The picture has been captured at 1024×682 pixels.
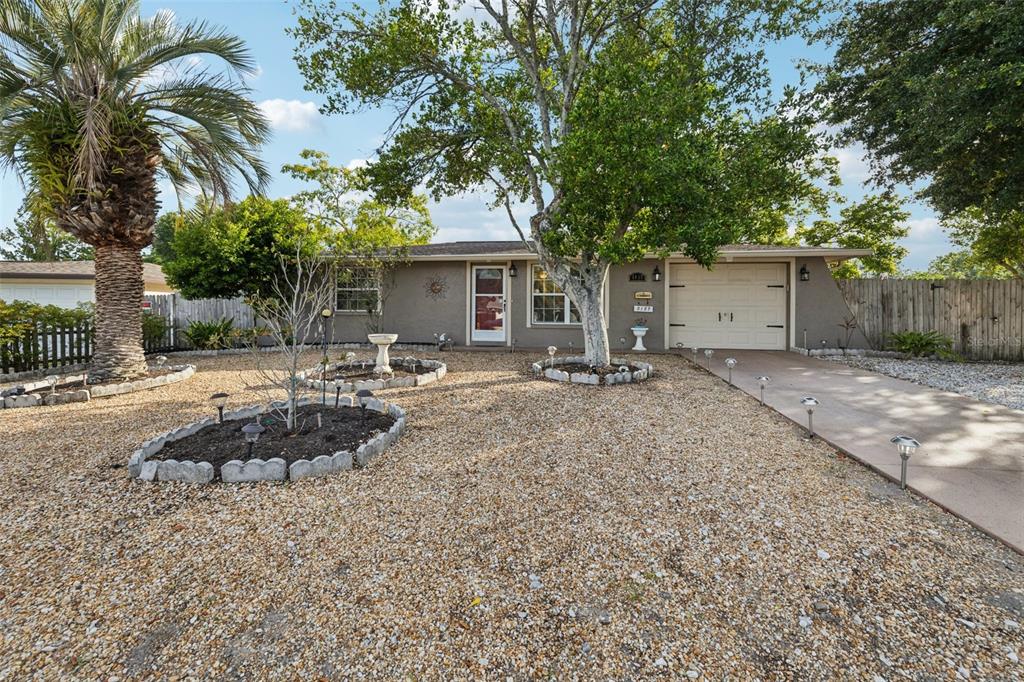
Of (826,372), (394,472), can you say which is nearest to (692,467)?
(394,472)

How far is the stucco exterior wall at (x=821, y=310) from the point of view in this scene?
981 centimetres

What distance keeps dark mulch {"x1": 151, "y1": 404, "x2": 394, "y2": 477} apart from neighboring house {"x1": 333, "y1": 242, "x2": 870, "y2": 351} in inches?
271

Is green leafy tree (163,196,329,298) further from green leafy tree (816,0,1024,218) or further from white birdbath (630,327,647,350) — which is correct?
green leafy tree (816,0,1024,218)

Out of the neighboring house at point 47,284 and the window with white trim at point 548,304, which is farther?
the neighboring house at point 47,284

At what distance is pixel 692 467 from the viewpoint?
11.3 ft

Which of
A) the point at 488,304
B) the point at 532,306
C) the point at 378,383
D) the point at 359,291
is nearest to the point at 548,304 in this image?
the point at 532,306

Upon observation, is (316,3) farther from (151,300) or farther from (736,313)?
(736,313)

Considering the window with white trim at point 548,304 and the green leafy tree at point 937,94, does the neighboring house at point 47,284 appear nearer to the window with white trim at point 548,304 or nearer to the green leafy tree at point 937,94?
the window with white trim at point 548,304

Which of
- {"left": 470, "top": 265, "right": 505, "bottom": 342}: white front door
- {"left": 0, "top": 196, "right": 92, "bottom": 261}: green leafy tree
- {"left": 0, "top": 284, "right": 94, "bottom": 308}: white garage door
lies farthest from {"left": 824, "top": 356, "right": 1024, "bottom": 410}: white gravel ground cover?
{"left": 0, "top": 196, "right": 92, "bottom": 261}: green leafy tree

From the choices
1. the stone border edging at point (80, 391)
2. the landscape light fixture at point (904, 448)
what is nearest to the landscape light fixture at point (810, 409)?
the landscape light fixture at point (904, 448)

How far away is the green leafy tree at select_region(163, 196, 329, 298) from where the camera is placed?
34.5 feet

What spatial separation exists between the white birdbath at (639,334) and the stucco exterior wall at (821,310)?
3469 mm

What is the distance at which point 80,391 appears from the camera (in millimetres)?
5730

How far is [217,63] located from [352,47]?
6.96ft
